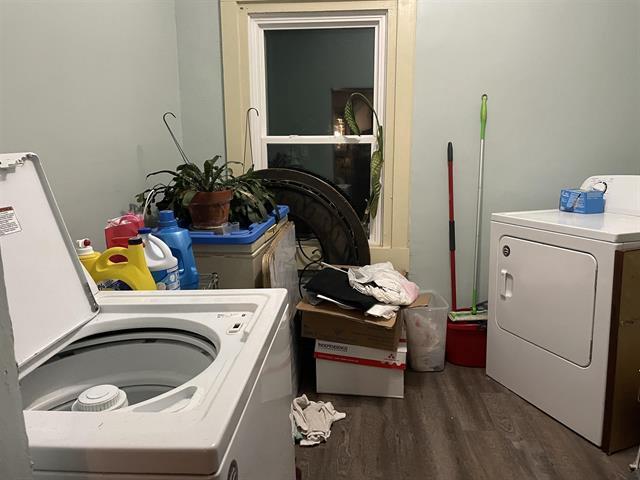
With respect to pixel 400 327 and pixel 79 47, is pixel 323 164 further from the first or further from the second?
pixel 79 47

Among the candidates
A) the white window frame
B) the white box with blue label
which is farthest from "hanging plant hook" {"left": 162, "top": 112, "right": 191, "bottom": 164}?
the white box with blue label

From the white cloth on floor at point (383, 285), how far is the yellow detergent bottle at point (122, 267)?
1.10 metres

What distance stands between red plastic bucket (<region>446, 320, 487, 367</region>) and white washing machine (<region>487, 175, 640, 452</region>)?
0.34ft

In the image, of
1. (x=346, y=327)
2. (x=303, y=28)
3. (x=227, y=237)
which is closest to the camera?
(x=227, y=237)

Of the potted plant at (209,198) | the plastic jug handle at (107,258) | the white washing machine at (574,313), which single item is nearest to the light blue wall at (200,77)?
the potted plant at (209,198)

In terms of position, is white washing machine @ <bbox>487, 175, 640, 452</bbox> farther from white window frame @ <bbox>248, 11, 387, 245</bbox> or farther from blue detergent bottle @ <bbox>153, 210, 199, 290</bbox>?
blue detergent bottle @ <bbox>153, 210, 199, 290</bbox>

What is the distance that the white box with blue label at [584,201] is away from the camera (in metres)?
2.15

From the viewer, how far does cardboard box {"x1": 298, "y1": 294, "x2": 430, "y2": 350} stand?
2041mm

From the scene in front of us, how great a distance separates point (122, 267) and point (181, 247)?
279 mm

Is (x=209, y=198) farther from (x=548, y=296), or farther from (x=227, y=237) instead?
(x=548, y=296)

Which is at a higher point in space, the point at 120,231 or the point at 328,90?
the point at 328,90

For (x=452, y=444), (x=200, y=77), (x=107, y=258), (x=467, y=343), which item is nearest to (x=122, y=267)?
(x=107, y=258)

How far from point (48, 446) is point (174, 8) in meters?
2.52

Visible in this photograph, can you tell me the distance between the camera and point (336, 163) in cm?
266
